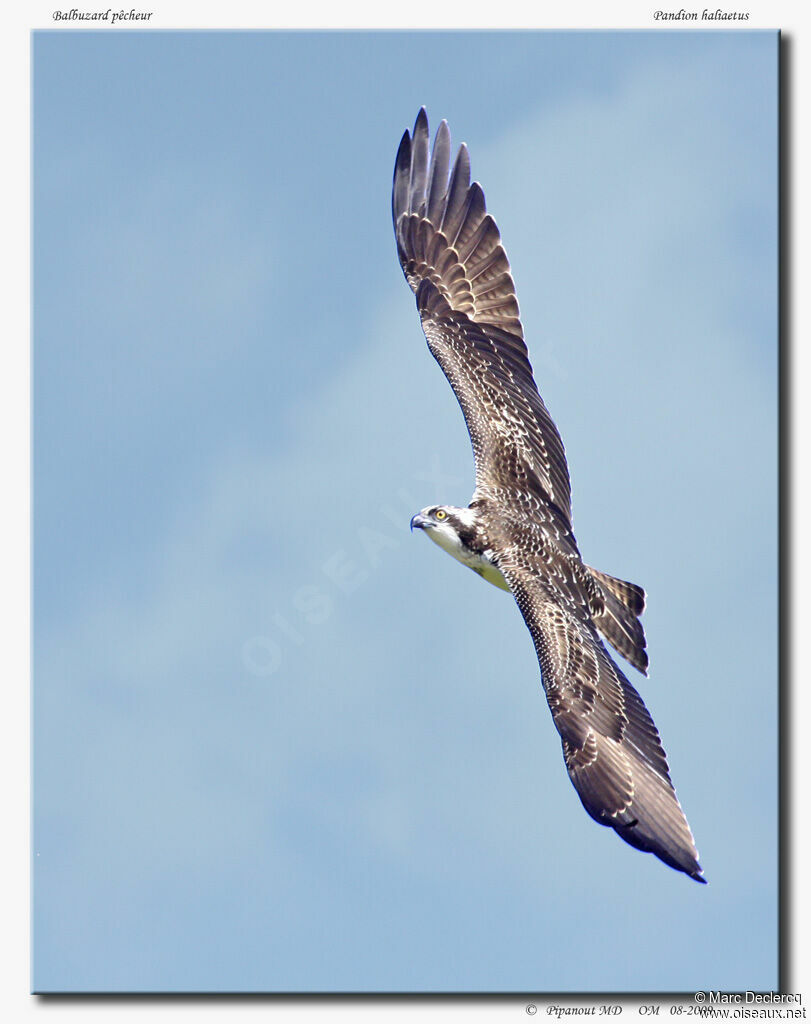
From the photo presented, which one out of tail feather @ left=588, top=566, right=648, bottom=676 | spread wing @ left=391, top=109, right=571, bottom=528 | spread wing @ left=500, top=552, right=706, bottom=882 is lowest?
spread wing @ left=500, top=552, right=706, bottom=882

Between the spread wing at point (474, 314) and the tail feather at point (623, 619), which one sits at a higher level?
the spread wing at point (474, 314)

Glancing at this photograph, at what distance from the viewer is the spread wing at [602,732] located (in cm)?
1480

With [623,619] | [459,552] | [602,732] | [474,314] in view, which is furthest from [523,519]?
[602,732]

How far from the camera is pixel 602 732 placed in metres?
15.6

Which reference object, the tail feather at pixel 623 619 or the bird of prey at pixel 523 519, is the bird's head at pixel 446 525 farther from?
the tail feather at pixel 623 619

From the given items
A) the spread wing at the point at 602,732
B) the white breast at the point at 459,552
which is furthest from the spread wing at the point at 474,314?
the spread wing at the point at 602,732

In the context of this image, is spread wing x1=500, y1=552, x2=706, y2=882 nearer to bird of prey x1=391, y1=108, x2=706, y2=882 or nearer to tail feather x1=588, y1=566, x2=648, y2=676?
bird of prey x1=391, y1=108, x2=706, y2=882

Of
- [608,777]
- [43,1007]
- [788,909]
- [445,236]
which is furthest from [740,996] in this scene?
[445,236]

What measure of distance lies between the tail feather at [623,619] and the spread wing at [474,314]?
94 cm

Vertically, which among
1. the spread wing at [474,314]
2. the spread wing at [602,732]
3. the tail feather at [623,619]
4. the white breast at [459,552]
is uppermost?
the spread wing at [474,314]

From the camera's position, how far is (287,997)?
15.2 meters

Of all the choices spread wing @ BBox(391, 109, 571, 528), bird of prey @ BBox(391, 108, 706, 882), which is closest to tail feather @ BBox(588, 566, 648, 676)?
bird of prey @ BBox(391, 108, 706, 882)

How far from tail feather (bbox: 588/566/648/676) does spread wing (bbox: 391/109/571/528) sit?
940mm

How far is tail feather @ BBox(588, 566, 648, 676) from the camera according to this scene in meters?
17.1
